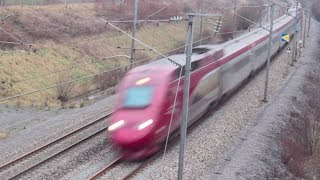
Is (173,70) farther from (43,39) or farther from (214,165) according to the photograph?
(43,39)

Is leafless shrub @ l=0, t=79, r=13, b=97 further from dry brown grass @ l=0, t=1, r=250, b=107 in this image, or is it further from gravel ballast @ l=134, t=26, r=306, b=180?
gravel ballast @ l=134, t=26, r=306, b=180

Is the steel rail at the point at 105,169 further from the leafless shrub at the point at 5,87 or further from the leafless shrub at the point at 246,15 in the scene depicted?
the leafless shrub at the point at 246,15

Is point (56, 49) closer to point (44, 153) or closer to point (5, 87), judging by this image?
point (5, 87)

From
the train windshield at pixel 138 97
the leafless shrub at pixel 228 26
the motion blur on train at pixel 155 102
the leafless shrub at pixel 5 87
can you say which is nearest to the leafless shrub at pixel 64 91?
the leafless shrub at pixel 5 87

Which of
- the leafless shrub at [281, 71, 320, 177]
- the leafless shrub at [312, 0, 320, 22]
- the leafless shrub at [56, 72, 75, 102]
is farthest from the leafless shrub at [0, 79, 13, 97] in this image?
→ the leafless shrub at [312, 0, 320, 22]

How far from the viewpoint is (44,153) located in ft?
55.7

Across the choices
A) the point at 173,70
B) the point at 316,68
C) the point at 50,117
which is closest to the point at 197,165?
the point at 173,70

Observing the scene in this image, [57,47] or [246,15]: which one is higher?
[246,15]

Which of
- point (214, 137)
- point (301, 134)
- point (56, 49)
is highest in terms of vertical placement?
point (56, 49)

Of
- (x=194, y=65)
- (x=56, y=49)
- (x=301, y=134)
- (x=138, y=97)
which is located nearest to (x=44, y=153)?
(x=138, y=97)

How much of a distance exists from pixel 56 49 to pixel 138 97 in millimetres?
18769

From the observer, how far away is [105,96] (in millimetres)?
26969

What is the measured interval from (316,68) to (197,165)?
2781 centimetres

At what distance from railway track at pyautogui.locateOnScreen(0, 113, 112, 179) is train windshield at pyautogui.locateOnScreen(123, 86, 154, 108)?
303cm
